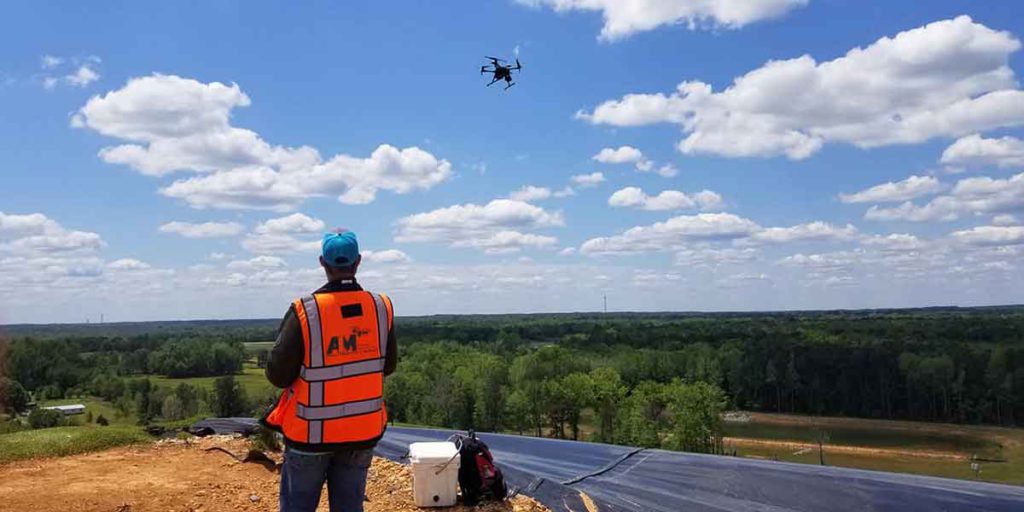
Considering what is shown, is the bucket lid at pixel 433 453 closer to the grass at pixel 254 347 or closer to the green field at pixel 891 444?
the green field at pixel 891 444

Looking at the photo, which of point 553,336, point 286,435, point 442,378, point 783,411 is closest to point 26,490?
point 286,435

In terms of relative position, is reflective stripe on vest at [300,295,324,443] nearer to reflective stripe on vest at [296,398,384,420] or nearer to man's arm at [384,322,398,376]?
reflective stripe on vest at [296,398,384,420]

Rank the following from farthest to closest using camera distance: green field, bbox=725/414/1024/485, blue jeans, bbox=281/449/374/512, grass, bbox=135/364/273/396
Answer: grass, bbox=135/364/273/396 < green field, bbox=725/414/1024/485 < blue jeans, bbox=281/449/374/512

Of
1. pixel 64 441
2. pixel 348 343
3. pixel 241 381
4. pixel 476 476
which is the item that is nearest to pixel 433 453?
pixel 476 476

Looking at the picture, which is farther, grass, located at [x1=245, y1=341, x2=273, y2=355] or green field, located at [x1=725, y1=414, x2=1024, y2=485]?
grass, located at [x1=245, y1=341, x2=273, y2=355]

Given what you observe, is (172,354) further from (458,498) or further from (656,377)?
(458,498)

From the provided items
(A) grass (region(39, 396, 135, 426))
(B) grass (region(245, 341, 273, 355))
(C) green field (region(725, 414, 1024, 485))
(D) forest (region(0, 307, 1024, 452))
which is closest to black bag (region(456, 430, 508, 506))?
(D) forest (region(0, 307, 1024, 452))
